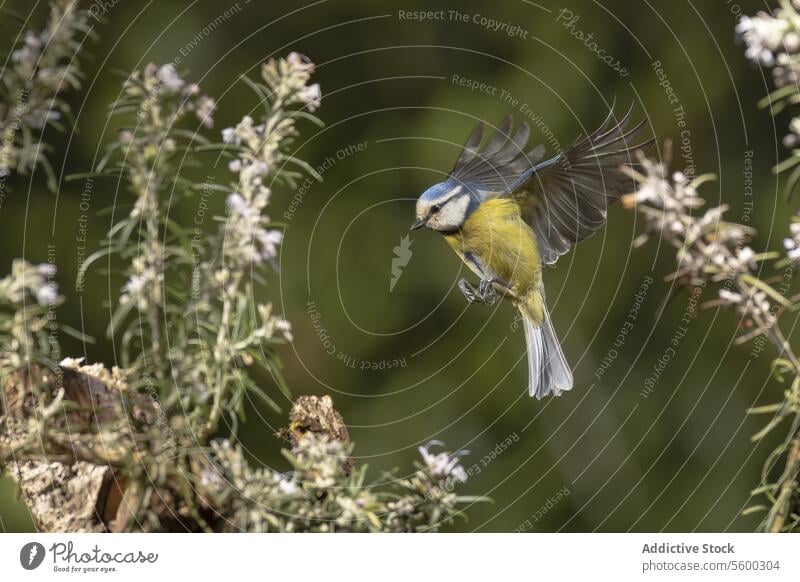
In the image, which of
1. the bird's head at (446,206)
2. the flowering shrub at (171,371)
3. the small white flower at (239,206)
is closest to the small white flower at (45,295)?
the flowering shrub at (171,371)

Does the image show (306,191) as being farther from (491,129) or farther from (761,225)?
(761,225)

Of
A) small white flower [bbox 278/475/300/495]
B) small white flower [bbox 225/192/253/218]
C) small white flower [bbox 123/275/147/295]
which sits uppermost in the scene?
small white flower [bbox 225/192/253/218]

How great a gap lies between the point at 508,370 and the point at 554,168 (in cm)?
21

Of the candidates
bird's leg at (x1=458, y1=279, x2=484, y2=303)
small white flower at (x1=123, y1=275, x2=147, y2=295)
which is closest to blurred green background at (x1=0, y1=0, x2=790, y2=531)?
bird's leg at (x1=458, y1=279, x2=484, y2=303)

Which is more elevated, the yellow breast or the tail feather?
the yellow breast

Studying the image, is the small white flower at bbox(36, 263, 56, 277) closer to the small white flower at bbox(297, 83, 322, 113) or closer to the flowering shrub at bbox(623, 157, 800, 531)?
the small white flower at bbox(297, 83, 322, 113)

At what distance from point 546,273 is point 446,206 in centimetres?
11

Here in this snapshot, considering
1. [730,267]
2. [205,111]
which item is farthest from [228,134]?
[730,267]

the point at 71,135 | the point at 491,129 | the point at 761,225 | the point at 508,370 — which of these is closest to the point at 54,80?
the point at 71,135

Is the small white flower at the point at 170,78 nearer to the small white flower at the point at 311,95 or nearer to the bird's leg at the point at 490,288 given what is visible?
the small white flower at the point at 311,95

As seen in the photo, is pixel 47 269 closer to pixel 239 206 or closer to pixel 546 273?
pixel 239 206

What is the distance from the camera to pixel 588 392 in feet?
3.10

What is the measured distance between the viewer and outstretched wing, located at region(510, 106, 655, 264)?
2.78 feet

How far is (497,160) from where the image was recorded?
2.88 feet
